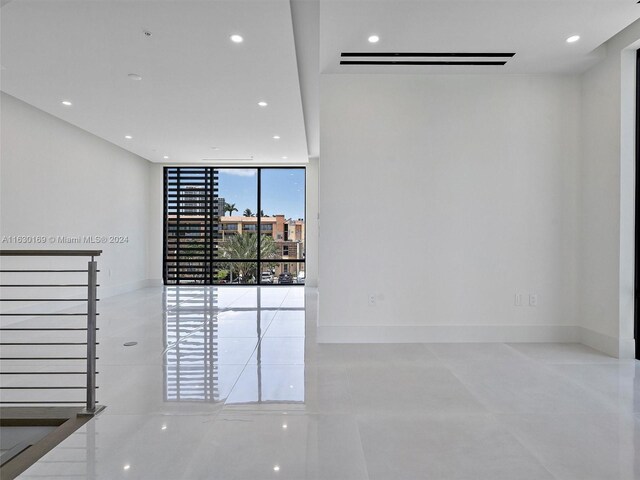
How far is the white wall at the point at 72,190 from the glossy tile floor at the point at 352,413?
2647mm

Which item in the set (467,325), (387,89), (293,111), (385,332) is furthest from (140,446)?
(293,111)

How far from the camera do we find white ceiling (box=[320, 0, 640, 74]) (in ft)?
9.29

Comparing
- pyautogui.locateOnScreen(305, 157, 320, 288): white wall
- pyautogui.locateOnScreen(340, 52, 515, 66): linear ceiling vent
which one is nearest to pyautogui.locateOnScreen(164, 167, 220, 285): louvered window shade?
pyautogui.locateOnScreen(305, 157, 320, 288): white wall

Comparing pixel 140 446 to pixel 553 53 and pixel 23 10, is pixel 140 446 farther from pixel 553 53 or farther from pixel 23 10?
pixel 553 53

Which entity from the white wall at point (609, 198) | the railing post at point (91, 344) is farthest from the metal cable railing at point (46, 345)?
the white wall at point (609, 198)

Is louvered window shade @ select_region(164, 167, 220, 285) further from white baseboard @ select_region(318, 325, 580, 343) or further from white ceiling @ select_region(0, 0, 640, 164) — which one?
white baseboard @ select_region(318, 325, 580, 343)

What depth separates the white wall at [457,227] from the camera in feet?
13.2

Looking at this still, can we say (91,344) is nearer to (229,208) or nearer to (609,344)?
(609,344)

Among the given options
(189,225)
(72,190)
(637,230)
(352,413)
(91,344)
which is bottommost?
(352,413)

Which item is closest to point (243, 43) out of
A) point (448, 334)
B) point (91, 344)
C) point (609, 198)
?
point (91, 344)

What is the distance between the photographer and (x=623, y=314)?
11.4 ft

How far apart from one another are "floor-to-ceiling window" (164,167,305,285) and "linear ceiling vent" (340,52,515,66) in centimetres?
579

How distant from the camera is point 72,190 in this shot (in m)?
6.15

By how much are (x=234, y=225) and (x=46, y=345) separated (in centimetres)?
607
